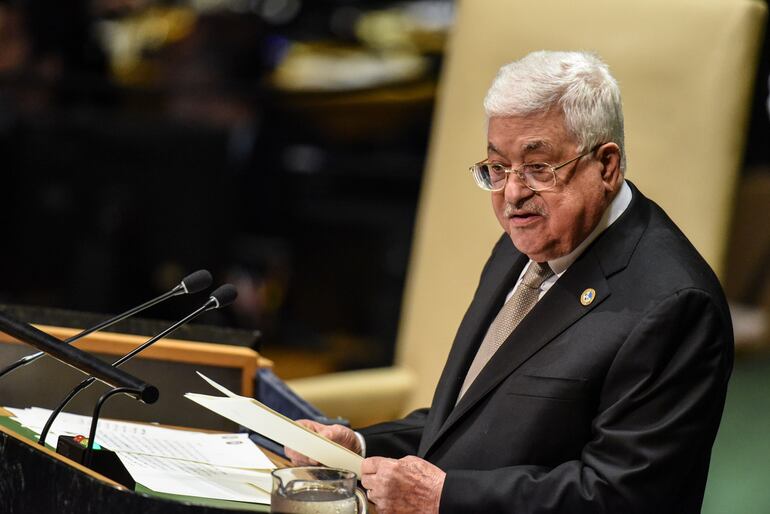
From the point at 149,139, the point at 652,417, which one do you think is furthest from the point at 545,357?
the point at 149,139

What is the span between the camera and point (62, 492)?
1519mm

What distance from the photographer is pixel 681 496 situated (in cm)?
169

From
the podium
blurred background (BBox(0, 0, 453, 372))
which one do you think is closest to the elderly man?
the podium

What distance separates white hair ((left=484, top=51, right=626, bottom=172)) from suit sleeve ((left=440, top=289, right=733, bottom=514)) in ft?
0.91

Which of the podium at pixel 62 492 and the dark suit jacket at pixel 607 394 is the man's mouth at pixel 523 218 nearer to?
the dark suit jacket at pixel 607 394

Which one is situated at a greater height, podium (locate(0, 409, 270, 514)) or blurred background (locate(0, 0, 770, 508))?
blurred background (locate(0, 0, 770, 508))

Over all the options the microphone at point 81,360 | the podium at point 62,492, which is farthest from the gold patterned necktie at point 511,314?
the microphone at point 81,360

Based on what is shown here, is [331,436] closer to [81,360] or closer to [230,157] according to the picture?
[81,360]

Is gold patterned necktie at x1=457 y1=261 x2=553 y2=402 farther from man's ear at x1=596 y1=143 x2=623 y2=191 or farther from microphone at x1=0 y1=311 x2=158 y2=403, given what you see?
microphone at x1=0 y1=311 x2=158 y2=403

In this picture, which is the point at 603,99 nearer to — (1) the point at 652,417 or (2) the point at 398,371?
(1) the point at 652,417

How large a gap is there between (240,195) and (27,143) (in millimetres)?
819

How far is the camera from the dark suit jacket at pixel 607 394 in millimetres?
1645

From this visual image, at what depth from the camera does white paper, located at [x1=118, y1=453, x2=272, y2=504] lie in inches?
65.3

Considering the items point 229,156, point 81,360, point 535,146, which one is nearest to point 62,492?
point 81,360
